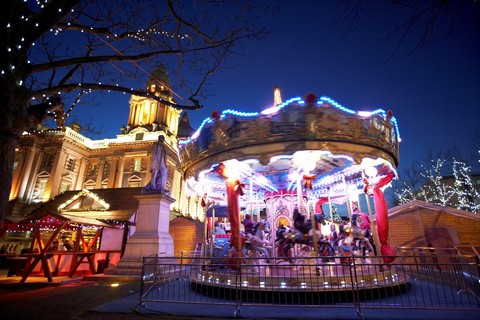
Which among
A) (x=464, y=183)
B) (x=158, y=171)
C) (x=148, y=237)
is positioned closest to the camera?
(x=148, y=237)

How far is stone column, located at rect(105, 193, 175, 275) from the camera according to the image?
1010 centimetres

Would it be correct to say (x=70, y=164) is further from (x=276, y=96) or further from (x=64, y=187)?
(x=276, y=96)

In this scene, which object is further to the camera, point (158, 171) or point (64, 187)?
point (64, 187)

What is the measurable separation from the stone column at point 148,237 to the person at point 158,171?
0.51 m

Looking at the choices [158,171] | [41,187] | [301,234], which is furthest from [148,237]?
[41,187]

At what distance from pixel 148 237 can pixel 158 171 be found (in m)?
3.09

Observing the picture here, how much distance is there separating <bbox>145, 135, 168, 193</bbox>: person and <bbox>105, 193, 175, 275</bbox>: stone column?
0.51m

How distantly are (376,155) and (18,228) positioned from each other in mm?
15071

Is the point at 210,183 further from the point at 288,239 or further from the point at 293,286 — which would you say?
the point at 293,286

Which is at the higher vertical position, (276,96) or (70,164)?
(70,164)

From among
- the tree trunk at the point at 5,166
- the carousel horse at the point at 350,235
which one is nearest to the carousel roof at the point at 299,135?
the carousel horse at the point at 350,235

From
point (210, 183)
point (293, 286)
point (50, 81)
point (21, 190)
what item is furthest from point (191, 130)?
point (293, 286)

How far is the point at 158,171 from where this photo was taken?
12172 mm

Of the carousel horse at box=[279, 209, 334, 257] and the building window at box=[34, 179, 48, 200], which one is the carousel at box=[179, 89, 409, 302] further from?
the building window at box=[34, 179, 48, 200]
